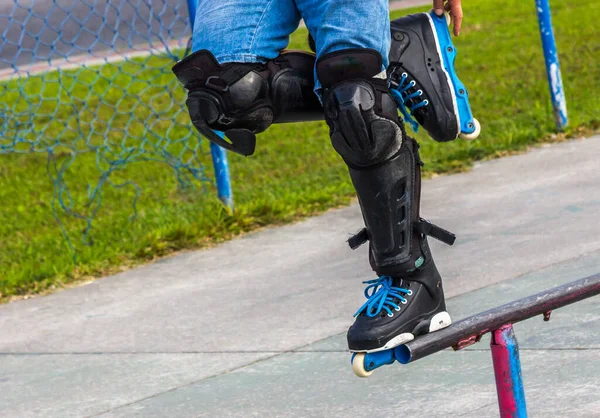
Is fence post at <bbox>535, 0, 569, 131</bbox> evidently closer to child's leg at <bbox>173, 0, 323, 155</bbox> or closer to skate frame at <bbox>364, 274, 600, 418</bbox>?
child's leg at <bbox>173, 0, 323, 155</bbox>

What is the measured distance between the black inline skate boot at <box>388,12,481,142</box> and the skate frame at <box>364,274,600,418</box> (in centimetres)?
54

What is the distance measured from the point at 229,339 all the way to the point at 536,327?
3.61 feet

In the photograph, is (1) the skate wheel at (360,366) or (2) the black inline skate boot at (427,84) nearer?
(1) the skate wheel at (360,366)

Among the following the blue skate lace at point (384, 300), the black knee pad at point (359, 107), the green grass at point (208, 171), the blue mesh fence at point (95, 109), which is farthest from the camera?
the blue mesh fence at point (95, 109)

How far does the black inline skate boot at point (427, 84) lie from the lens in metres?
2.67

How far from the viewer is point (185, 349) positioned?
12.0 ft

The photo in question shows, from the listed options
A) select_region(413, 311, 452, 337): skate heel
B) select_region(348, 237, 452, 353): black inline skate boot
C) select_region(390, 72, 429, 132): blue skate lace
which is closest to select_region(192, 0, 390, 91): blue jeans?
select_region(390, 72, 429, 132): blue skate lace

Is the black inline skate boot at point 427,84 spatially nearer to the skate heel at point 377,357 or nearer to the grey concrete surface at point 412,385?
the skate heel at point 377,357

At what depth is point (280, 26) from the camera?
8.60 ft

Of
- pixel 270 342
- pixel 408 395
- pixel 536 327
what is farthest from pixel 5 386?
pixel 536 327


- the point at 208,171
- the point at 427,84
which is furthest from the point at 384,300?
the point at 208,171

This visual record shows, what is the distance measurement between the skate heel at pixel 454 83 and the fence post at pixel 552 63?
3.47 m

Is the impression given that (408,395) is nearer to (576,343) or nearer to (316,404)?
(316,404)

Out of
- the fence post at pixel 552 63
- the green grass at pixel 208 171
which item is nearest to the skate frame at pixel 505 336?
the green grass at pixel 208 171
